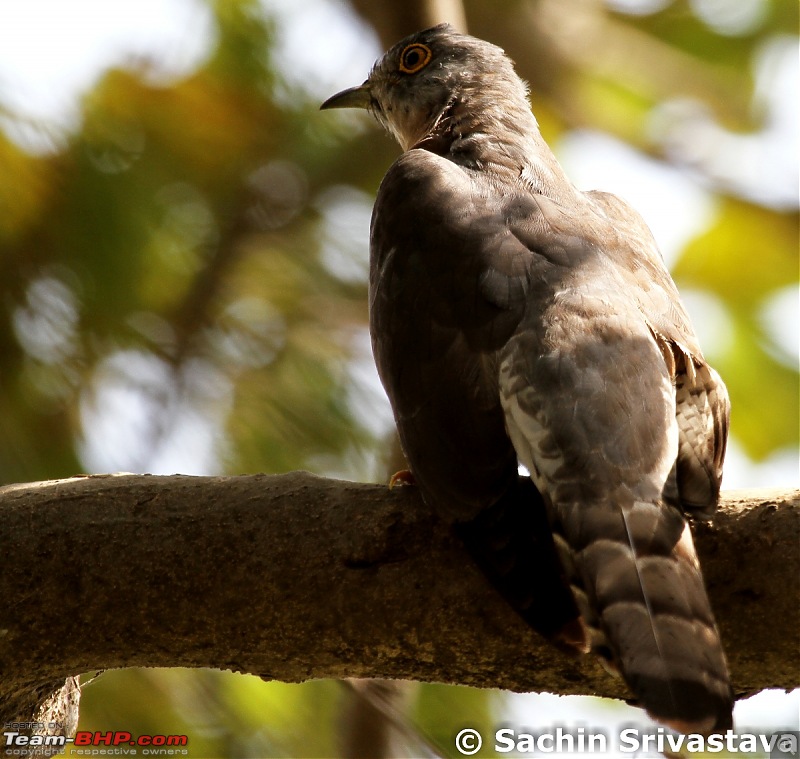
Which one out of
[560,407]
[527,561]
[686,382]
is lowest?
[527,561]

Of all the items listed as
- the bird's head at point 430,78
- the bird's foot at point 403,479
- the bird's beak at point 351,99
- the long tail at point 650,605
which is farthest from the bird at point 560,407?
the bird's beak at point 351,99

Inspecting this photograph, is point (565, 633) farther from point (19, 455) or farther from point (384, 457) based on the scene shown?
point (19, 455)

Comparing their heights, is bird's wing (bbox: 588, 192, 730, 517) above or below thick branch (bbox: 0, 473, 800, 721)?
above

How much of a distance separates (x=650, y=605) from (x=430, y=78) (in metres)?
3.42

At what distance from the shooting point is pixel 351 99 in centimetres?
526

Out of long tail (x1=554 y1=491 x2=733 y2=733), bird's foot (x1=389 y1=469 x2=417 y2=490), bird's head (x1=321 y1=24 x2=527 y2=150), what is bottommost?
long tail (x1=554 y1=491 x2=733 y2=733)

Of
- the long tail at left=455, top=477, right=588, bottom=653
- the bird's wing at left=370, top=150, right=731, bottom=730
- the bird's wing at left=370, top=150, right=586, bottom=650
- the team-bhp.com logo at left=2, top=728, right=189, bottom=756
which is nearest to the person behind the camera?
the bird's wing at left=370, top=150, right=731, bottom=730

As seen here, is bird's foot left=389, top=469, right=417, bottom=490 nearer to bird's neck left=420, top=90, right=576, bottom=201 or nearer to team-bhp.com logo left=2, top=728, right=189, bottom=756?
bird's neck left=420, top=90, right=576, bottom=201

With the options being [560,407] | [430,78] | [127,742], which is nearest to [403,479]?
[560,407]

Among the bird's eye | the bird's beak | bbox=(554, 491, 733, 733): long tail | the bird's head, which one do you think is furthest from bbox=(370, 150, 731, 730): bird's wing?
the bird's beak

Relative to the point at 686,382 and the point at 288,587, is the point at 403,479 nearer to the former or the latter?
the point at 288,587

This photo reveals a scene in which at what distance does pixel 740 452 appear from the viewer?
6871mm

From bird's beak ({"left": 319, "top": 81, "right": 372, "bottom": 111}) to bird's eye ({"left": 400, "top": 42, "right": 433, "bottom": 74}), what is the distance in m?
0.27

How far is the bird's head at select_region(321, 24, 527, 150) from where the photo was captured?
493cm
